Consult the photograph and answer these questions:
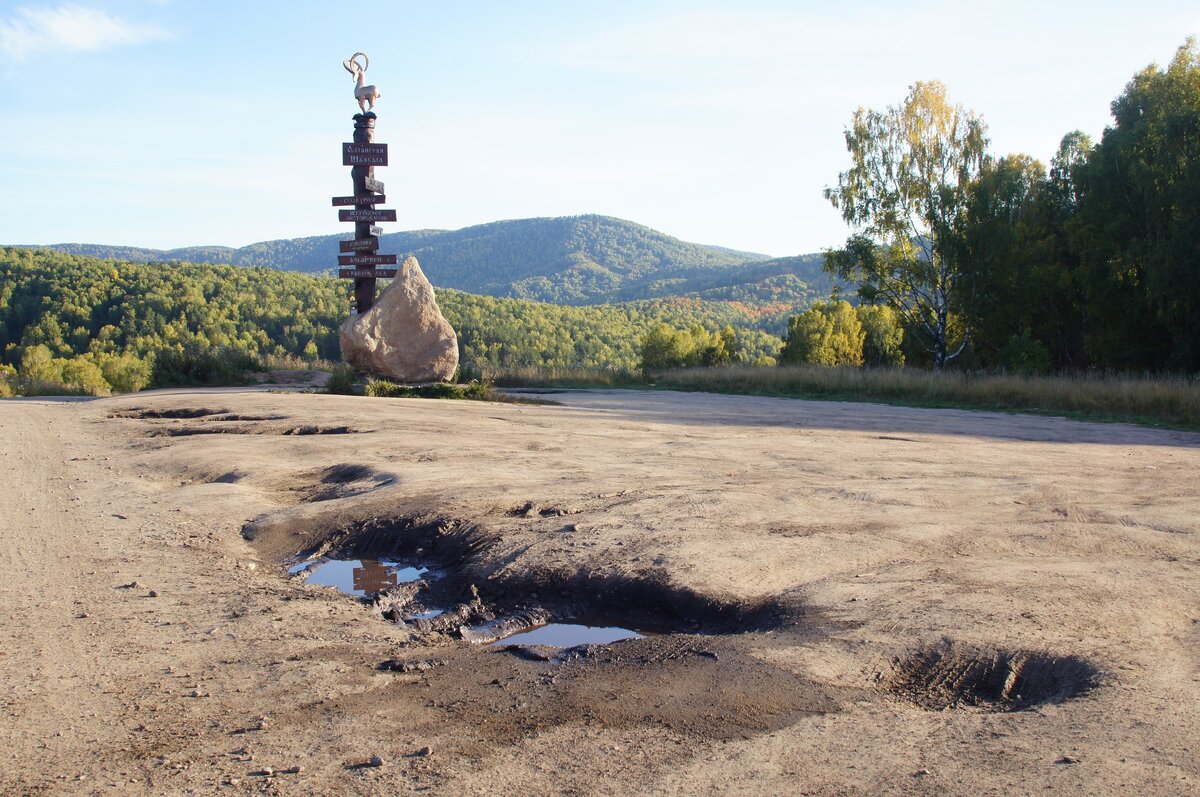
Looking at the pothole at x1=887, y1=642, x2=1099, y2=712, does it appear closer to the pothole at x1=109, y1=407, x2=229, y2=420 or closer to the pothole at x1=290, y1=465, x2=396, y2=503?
the pothole at x1=290, y1=465, x2=396, y2=503

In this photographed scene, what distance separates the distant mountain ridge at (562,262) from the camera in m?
145

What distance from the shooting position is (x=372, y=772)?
10.5 ft

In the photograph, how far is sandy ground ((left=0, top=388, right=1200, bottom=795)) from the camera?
3.29 meters

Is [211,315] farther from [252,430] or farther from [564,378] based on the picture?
[252,430]

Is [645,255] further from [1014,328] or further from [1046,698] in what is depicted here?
[1046,698]

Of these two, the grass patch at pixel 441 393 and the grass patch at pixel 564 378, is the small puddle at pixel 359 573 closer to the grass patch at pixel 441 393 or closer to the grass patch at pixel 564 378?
the grass patch at pixel 441 393

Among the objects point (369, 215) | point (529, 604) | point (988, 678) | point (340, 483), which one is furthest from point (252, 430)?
point (369, 215)

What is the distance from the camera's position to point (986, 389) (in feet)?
73.6

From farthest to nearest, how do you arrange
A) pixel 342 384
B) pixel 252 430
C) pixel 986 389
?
1. pixel 986 389
2. pixel 342 384
3. pixel 252 430

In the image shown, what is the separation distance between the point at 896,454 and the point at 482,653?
25.9 ft

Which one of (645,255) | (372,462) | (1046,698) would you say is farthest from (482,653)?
(645,255)

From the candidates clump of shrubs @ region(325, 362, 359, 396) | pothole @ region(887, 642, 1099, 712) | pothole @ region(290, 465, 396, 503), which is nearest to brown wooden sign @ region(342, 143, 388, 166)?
clump of shrubs @ region(325, 362, 359, 396)

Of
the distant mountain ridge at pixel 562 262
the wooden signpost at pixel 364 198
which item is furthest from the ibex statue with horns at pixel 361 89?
the distant mountain ridge at pixel 562 262

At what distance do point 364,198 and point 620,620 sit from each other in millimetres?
19952
